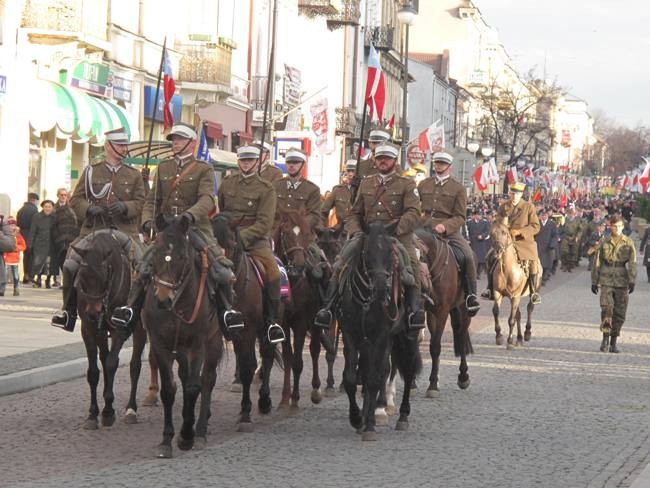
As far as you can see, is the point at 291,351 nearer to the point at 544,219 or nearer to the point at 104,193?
the point at 104,193

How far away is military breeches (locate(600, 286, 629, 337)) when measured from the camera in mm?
22922

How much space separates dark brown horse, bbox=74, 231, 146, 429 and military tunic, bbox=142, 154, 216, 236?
1.51ft

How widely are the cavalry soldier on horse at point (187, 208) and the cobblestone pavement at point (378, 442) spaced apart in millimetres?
1107

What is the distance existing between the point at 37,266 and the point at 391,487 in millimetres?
20556

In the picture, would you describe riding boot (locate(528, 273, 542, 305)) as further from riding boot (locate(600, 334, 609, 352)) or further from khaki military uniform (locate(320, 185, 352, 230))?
khaki military uniform (locate(320, 185, 352, 230))

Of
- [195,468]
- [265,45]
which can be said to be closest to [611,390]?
[195,468]

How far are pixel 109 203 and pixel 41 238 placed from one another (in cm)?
1569

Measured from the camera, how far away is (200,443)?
12.2 meters

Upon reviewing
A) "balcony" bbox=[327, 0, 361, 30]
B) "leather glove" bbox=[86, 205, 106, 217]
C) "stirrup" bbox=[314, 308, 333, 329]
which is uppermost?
"balcony" bbox=[327, 0, 361, 30]

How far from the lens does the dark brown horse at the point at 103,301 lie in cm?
1339

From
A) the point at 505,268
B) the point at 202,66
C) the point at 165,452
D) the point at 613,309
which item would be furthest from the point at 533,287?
the point at 202,66

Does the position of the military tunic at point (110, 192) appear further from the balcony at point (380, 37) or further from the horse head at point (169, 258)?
the balcony at point (380, 37)

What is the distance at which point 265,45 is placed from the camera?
170 feet

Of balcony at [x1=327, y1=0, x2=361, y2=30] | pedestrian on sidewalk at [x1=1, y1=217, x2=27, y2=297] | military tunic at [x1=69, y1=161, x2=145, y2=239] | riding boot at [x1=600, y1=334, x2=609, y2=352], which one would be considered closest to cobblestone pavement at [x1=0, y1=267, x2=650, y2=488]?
military tunic at [x1=69, y1=161, x2=145, y2=239]
